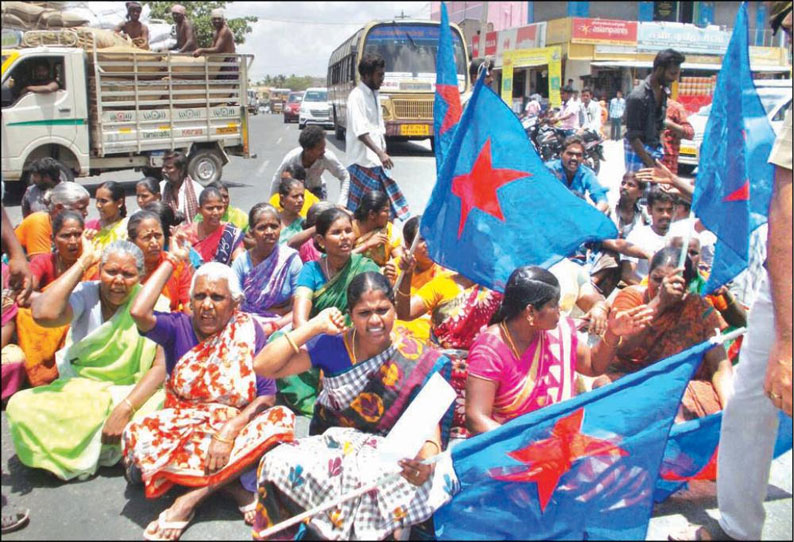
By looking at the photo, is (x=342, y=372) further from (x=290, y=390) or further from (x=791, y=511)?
(x=791, y=511)

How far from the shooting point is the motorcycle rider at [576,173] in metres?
5.48

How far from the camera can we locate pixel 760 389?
2393 millimetres

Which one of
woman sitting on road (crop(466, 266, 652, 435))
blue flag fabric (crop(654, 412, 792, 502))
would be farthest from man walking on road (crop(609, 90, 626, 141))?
woman sitting on road (crop(466, 266, 652, 435))

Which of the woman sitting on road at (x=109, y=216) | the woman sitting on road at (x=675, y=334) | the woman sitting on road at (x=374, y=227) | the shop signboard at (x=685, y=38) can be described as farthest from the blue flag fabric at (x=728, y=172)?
the shop signboard at (x=685, y=38)

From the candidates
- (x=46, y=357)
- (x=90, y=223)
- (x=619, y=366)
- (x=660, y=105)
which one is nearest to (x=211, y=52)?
(x=90, y=223)

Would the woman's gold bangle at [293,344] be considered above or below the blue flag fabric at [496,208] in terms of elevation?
below

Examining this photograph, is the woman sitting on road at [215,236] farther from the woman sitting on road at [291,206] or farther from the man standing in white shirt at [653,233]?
the man standing in white shirt at [653,233]

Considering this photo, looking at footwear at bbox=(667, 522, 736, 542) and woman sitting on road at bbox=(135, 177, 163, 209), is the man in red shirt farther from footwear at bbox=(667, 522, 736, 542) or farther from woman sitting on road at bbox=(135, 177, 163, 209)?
woman sitting on road at bbox=(135, 177, 163, 209)

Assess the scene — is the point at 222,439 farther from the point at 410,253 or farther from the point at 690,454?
the point at 690,454

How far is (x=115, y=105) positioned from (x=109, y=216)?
22.2 ft

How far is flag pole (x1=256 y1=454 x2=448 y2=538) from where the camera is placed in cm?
246

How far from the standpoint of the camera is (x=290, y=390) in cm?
385

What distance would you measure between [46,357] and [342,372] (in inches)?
64.6

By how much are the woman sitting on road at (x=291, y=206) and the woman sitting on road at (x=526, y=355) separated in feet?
8.31
